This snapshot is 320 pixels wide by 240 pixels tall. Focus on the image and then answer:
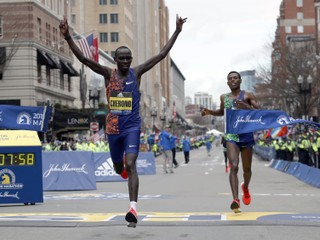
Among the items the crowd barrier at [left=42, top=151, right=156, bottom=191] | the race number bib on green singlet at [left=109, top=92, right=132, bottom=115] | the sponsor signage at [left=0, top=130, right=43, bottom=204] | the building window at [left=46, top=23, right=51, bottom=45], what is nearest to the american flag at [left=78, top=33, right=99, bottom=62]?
the building window at [left=46, top=23, right=51, bottom=45]

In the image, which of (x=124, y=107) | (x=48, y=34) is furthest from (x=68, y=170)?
(x=48, y=34)

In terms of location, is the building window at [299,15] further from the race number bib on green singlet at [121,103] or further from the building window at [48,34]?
the race number bib on green singlet at [121,103]

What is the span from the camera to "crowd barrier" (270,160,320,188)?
20602 mm

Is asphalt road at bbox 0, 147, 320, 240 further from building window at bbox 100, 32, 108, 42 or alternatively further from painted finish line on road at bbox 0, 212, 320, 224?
building window at bbox 100, 32, 108, 42

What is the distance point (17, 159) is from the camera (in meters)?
13.4

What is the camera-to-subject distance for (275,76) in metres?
61.3

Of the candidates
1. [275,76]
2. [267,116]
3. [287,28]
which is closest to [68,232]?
[267,116]

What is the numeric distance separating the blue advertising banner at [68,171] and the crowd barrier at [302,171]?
20.7 feet

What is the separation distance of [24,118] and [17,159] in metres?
0.81

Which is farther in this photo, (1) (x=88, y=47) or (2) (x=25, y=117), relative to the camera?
(1) (x=88, y=47)

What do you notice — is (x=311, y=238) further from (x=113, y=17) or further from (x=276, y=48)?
(x=113, y=17)

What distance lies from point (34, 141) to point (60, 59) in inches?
1716

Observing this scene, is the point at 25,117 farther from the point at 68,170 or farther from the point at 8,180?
the point at 68,170

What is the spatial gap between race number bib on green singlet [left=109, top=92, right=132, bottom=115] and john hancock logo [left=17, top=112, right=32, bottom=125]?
566 cm
